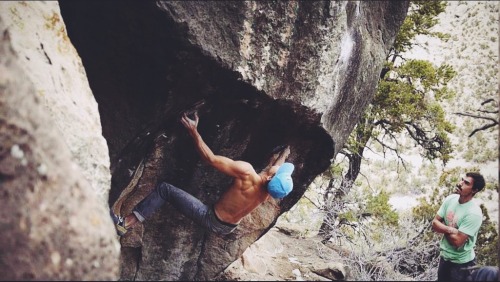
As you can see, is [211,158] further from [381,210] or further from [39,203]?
[381,210]

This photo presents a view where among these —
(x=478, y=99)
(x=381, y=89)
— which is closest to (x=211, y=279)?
(x=381, y=89)

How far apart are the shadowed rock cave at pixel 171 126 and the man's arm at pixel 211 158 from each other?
0.57 feet

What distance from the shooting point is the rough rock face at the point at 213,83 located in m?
3.69

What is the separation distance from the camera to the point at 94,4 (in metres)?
3.56

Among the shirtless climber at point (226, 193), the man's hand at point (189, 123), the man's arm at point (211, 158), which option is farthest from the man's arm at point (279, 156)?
the man's hand at point (189, 123)

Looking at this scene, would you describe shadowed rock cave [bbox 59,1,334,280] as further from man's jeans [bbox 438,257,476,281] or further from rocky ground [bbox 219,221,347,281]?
man's jeans [bbox 438,257,476,281]

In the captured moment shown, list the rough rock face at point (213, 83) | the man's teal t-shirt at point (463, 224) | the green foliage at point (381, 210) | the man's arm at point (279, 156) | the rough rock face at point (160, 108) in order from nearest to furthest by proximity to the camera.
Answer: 1. the rough rock face at point (160, 108)
2. the rough rock face at point (213, 83)
3. the man's teal t-shirt at point (463, 224)
4. the man's arm at point (279, 156)
5. the green foliage at point (381, 210)

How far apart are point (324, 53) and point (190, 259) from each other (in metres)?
4.01

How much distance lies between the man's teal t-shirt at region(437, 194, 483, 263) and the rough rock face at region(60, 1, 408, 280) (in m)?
1.76

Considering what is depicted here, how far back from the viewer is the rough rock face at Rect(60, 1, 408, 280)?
3.69 meters

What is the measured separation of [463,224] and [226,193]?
2.94 metres

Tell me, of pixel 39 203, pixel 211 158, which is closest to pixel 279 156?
pixel 211 158

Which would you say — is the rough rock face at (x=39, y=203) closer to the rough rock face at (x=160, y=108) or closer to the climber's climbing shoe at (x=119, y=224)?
the rough rock face at (x=160, y=108)

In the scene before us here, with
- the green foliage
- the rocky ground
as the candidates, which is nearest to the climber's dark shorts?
the rocky ground
